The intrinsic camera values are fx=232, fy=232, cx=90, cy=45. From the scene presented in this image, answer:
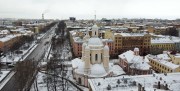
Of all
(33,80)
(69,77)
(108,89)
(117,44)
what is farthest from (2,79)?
(117,44)

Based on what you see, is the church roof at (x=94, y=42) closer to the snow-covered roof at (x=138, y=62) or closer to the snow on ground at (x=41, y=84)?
the snow-covered roof at (x=138, y=62)

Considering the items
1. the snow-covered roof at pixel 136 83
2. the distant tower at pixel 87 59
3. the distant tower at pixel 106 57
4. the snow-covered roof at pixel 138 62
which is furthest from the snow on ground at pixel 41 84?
the snow-covered roof at pixel 138 62

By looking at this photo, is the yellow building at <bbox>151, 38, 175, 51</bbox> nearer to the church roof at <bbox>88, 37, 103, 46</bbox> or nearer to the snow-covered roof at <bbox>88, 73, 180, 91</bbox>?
the church roof at <bbox>88, 37, 103, 46</bbox>

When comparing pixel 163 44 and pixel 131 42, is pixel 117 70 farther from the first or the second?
pixel 163 44

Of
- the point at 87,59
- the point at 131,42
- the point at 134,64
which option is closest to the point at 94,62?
the point at 87,59

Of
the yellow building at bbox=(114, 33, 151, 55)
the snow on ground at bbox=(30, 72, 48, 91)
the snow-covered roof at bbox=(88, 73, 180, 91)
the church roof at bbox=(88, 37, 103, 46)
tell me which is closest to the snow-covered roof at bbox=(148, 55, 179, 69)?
the snow-covered roof at bbox=(88, 73, 180, 91)

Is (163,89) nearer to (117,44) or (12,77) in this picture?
(12,77)

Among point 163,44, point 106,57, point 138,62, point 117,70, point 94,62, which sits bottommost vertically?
point 117,70
